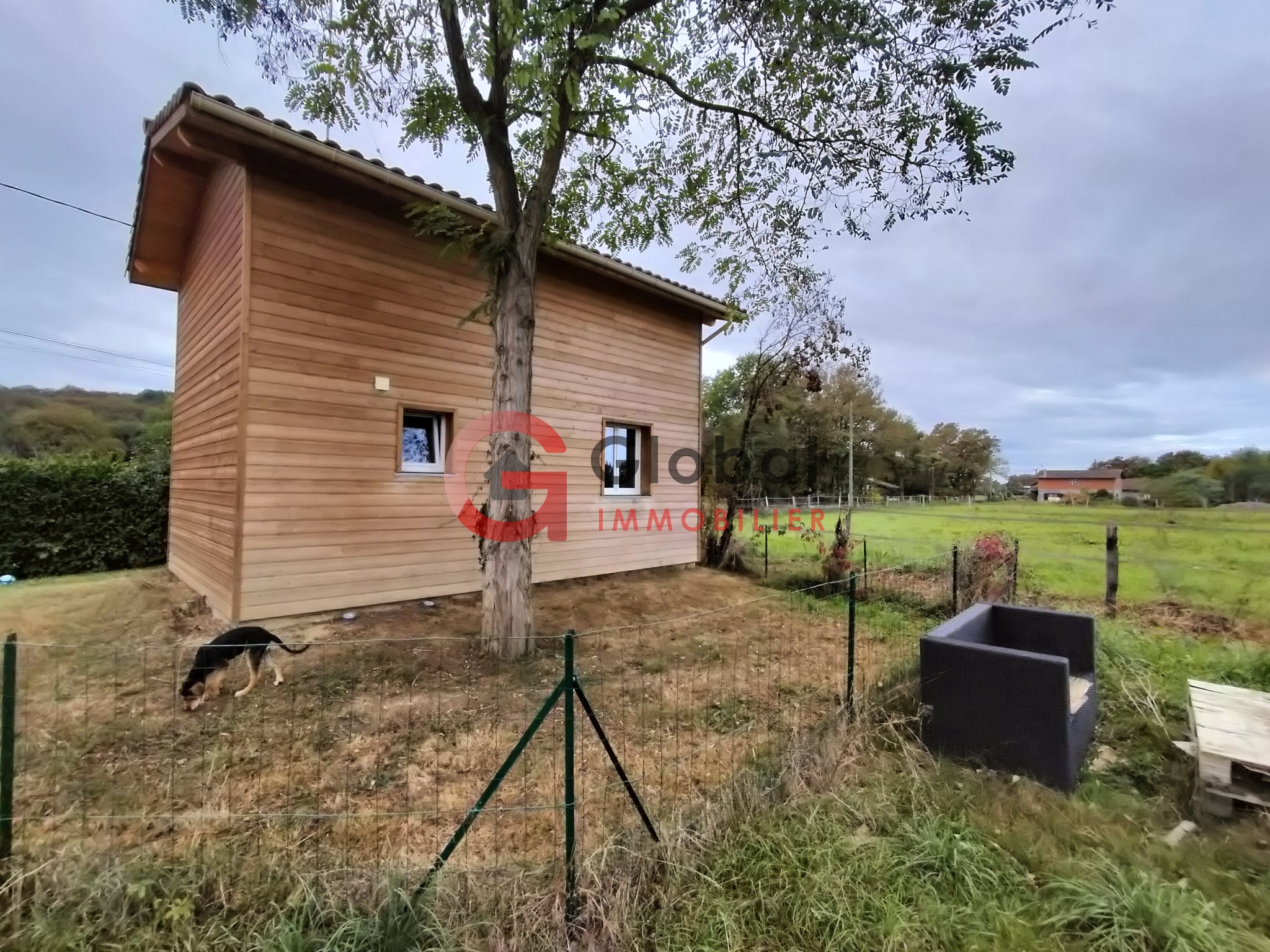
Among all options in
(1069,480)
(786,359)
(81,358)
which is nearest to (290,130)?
(786,359)

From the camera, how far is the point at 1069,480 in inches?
889

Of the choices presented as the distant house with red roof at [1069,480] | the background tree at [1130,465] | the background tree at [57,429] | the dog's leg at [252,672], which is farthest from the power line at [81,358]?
the background tree at [1130,465]

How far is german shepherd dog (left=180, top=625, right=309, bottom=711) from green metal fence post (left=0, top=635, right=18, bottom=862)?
4.01 feet

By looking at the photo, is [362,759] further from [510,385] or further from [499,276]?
[499,276]

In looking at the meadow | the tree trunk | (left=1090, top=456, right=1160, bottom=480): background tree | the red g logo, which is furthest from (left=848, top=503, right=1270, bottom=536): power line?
the tree trunk

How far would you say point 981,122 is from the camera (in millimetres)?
4164

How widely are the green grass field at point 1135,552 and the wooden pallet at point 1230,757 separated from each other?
170 inches

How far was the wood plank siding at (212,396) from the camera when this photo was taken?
4555 millimetres

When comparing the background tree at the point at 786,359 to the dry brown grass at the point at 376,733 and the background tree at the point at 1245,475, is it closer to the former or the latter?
the dry brown grass at the point at 376,733

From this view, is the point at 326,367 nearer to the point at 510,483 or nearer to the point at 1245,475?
the point at 510,483

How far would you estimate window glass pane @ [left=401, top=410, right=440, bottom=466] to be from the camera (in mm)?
5523

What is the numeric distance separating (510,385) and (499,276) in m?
0.89

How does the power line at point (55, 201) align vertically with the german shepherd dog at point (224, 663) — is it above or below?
above

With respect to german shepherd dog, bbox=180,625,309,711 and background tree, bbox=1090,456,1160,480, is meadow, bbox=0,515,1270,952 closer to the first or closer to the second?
german shepherd dog, bbox=180,625,309,711
